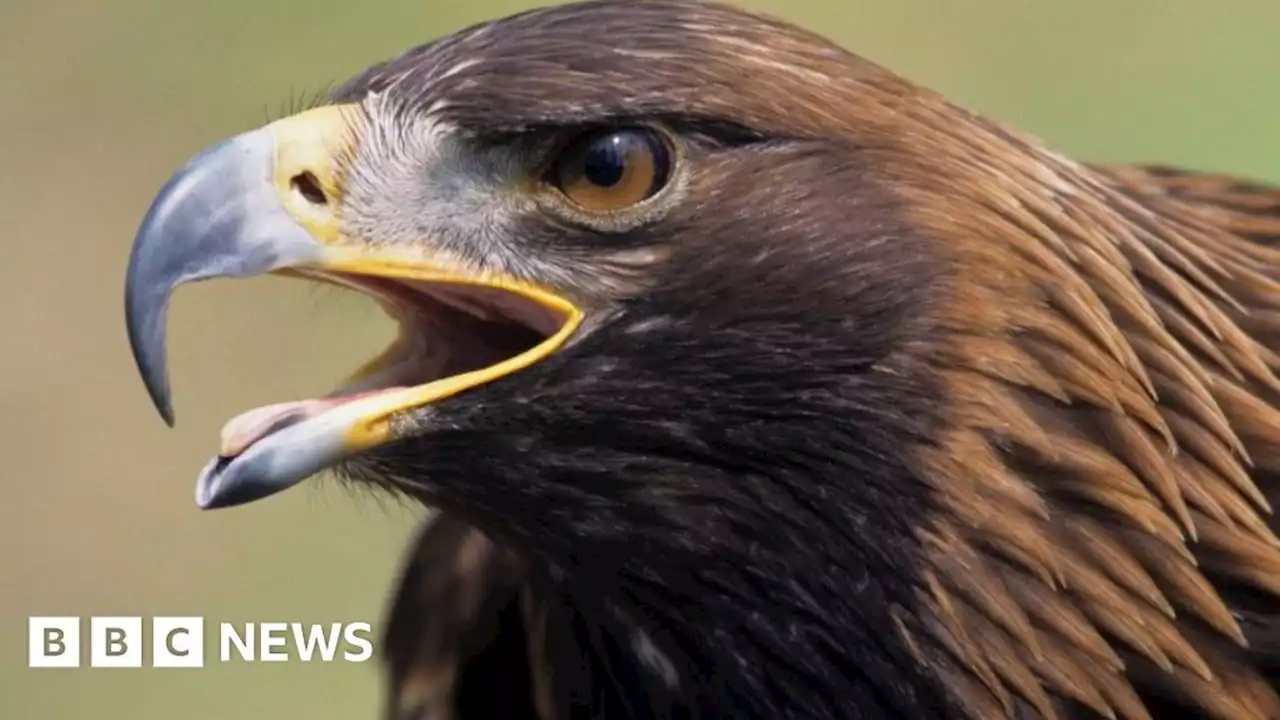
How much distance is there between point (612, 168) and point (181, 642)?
1.92ft

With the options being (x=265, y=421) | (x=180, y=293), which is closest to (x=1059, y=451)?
(x=265, y=421)

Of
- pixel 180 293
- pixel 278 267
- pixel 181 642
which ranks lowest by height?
pixel 181 642

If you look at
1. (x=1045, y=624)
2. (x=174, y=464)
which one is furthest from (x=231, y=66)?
(x=1045, y=624)

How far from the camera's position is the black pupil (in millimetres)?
638

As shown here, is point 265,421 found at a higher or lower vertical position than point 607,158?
lower

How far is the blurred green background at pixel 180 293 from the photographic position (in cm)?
105

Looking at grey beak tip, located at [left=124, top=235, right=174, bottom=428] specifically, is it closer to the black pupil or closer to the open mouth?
the open mouth

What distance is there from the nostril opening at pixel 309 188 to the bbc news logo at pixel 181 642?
1.55 ft

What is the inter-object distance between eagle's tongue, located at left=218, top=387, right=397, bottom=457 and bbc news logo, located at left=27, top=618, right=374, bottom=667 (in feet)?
1.42

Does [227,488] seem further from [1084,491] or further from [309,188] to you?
[1084,491]

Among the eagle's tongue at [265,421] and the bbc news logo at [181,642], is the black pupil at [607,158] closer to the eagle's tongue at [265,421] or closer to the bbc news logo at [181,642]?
the eagle's tongue at [265,421]

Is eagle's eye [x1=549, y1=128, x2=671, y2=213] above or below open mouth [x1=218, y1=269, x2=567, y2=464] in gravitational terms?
above

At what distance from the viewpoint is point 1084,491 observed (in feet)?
2.31

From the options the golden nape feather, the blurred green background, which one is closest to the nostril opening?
the golden nape feather
